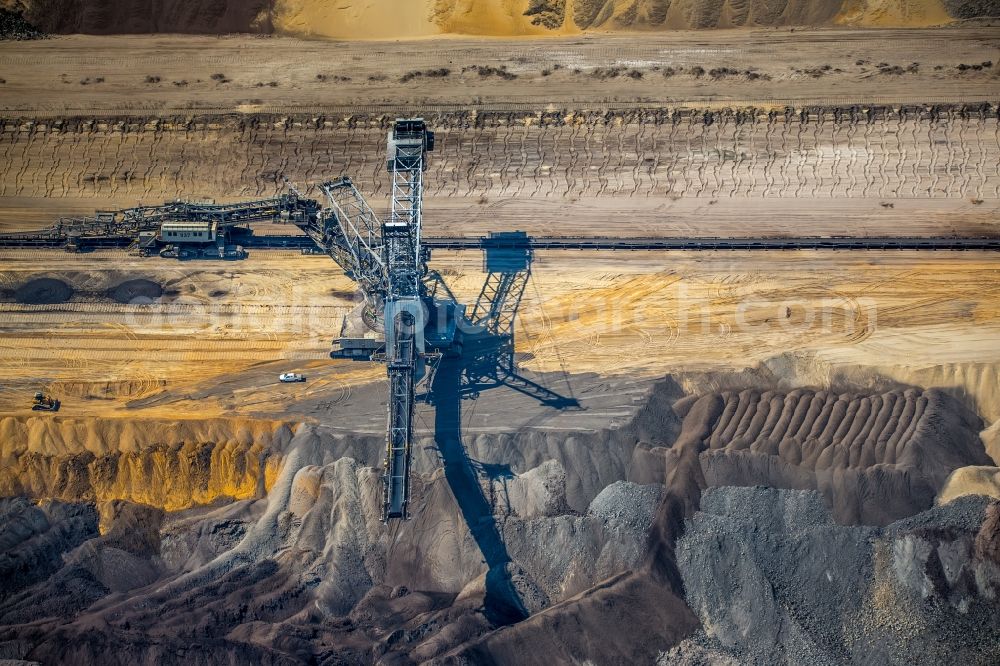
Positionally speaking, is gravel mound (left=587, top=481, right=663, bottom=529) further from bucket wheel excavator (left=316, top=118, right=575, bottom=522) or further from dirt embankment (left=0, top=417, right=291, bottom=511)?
dirt embankment (left=0, top=417, right=291, bottom=511)

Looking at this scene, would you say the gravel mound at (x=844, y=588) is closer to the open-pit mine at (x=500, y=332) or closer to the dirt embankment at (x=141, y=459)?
the open-pit mine at (x=500, y=332)

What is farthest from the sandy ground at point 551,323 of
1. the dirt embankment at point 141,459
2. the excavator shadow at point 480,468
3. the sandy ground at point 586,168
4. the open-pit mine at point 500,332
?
the sandy ground at point 586,168

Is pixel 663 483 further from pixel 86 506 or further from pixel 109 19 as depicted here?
pixel 109 19

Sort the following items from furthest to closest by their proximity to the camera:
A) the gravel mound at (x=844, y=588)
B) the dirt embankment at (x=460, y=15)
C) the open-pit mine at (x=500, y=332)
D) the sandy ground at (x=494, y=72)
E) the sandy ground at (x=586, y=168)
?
1. the dirt embankment at (x=460, y=15)
2. the sandy ground at (x=494, y=72)
3. the sandy ground at (x=586, y=168)
4. the open-pit mine at (x=500, y=332)
5. the gravel mound at (x=844, y=588)

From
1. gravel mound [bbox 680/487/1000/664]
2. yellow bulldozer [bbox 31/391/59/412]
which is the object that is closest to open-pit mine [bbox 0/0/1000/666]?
gravel mound [bbox 680/487/1000/664]

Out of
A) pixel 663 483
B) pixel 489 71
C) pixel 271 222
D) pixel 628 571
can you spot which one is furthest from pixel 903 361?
pixel 271 222

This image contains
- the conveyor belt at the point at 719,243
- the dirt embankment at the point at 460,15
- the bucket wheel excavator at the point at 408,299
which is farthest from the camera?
the dirt embankment at the point at 460,15

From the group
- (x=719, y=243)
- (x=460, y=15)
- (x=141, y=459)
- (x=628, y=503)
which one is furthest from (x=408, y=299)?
(x=460, y=15)
